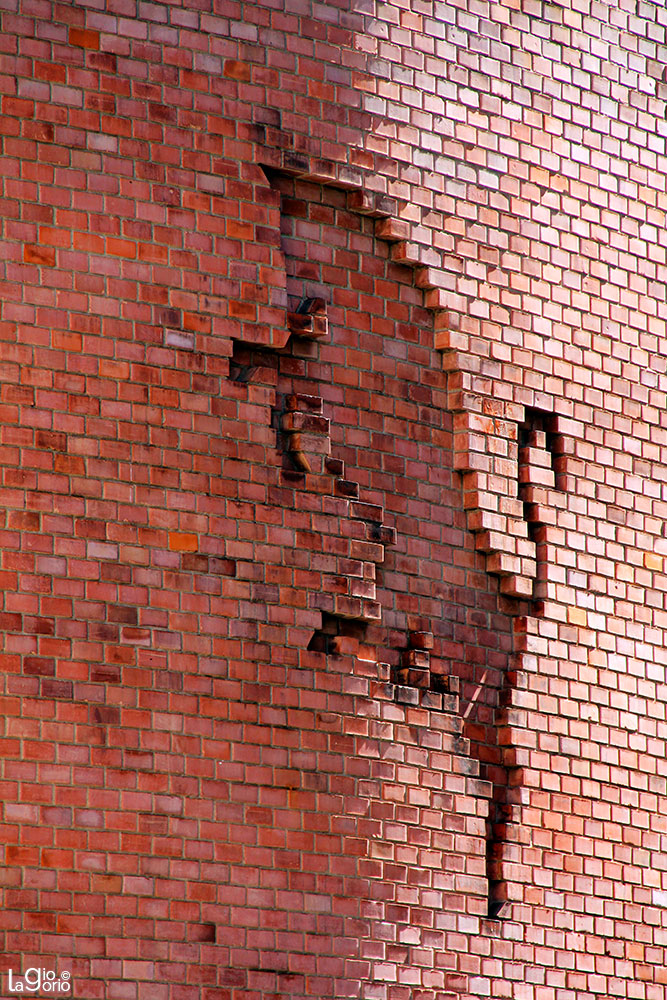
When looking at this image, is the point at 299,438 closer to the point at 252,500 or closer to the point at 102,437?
the point at 252,500

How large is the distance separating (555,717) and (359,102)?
2544 mm

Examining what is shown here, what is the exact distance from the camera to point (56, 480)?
5.25m

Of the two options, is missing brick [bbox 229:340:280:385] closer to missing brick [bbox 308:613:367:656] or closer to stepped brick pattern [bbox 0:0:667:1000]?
stepped brick pattern [bbox 0:0:667:1000]

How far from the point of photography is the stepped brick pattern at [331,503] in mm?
5211

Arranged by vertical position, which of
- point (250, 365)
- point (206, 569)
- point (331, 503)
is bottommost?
point (206, 569)


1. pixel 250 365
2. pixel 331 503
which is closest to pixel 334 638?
pixel 331 503

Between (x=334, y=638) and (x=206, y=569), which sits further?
(x=334, y=638)

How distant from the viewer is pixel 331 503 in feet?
19.1

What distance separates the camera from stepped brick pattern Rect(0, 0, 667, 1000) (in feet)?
17.1

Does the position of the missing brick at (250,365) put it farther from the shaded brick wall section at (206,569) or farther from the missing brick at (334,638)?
the missing brick at (334,638)

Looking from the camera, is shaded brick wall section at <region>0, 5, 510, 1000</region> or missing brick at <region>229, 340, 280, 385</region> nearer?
shaded brick wall section at <region>0, 5, 510, 1000</region>

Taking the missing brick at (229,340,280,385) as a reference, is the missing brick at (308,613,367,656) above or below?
below

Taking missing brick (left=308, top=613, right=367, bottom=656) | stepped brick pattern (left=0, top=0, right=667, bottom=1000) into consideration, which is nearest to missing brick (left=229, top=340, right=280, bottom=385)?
stepped brick pattern (left=0, top=0, right=667, bottom=1000)

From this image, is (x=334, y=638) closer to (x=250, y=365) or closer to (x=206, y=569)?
(x=206, y=569)
